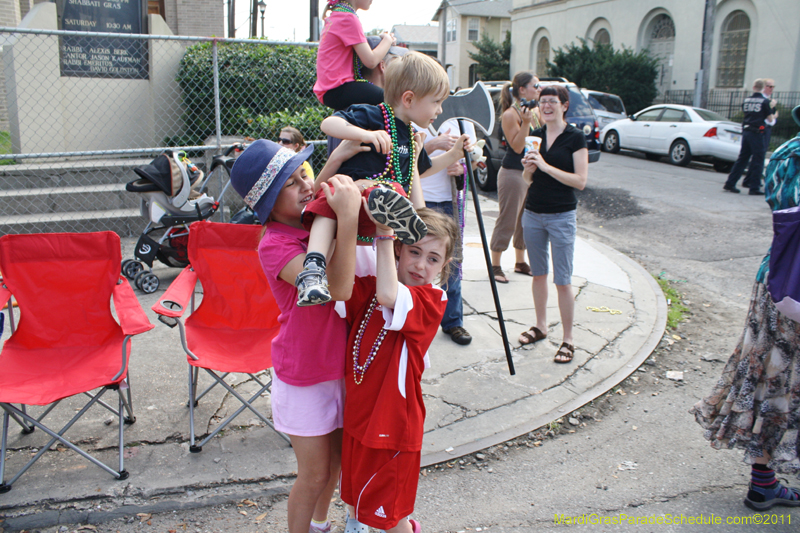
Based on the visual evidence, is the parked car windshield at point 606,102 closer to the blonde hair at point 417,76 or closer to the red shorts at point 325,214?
the blonde hair at point 417,76

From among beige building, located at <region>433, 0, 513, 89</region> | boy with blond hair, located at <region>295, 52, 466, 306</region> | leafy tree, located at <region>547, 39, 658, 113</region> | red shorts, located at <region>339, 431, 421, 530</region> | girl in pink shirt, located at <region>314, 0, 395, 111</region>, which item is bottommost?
red shorts, located at <region>339, 431, 421, 530</region>

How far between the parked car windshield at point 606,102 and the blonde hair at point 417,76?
1715 centimetres

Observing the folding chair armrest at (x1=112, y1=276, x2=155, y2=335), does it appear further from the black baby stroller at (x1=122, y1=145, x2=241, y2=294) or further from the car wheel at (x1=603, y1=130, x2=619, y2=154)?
the car wheel at (x1=603, y1=130, x2=619, y2=154)

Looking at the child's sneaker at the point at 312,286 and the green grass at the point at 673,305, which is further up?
the child's sneaker at the point at 312,286

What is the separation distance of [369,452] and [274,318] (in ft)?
5.76

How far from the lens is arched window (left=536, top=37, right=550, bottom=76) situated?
32188 mm

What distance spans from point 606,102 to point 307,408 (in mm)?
18345

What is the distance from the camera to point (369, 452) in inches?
74.7

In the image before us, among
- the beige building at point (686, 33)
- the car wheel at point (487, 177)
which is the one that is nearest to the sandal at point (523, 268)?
the car wheel at point (487, 177)

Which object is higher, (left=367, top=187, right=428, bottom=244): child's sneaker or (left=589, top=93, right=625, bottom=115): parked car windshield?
(left=589, top=93, right=625, bottom=115): parked car windshield

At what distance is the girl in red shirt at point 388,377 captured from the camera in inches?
73.1

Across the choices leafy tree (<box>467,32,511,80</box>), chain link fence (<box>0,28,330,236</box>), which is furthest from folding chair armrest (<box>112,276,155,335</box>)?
leafy tree (<box>467,32,511,80</box>)

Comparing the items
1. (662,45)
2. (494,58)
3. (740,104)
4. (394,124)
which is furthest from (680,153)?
(494,58)

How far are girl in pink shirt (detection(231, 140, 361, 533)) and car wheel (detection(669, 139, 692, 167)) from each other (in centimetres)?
1405
